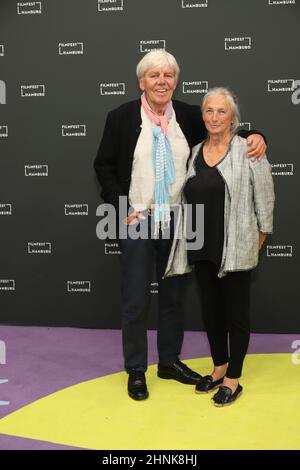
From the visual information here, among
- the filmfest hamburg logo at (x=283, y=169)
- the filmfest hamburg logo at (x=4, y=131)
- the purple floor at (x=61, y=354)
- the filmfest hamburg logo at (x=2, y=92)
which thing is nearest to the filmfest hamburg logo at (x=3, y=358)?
the purple floor at (x=61, y=354)

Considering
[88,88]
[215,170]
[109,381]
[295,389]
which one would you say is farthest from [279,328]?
[88,88]

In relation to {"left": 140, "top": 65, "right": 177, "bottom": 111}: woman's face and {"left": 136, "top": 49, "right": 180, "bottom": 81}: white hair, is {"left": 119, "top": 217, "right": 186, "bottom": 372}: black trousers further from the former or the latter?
{"left": 136, "top": 49, "right": 180, "bottom": 81}: white hair

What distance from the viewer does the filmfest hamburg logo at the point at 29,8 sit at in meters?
3.86

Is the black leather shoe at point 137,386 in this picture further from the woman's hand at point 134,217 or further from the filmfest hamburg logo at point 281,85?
the filmfest hamburg logo at point 281,85

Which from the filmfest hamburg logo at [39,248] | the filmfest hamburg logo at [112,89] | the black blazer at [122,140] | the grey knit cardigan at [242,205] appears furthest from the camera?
the filmfest hamburg logo at [39,248]

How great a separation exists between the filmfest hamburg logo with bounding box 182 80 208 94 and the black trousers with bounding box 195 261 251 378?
1475mm

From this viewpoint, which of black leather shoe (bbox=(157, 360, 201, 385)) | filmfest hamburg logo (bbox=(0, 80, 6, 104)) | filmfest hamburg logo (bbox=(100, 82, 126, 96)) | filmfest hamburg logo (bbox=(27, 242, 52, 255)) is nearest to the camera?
black leather shoe (bbox=(157, 360, 201, 385))

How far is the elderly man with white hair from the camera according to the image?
283cm

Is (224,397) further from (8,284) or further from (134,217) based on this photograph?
(8,284)

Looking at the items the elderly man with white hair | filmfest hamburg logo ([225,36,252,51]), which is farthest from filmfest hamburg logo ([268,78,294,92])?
the elderly man with white hair

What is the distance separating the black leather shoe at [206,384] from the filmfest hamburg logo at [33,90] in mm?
2229

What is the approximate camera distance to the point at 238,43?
12.2 ft

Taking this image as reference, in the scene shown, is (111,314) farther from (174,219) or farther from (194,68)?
(194,68)

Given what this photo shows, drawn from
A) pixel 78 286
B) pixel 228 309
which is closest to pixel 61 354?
pixel 78 286
